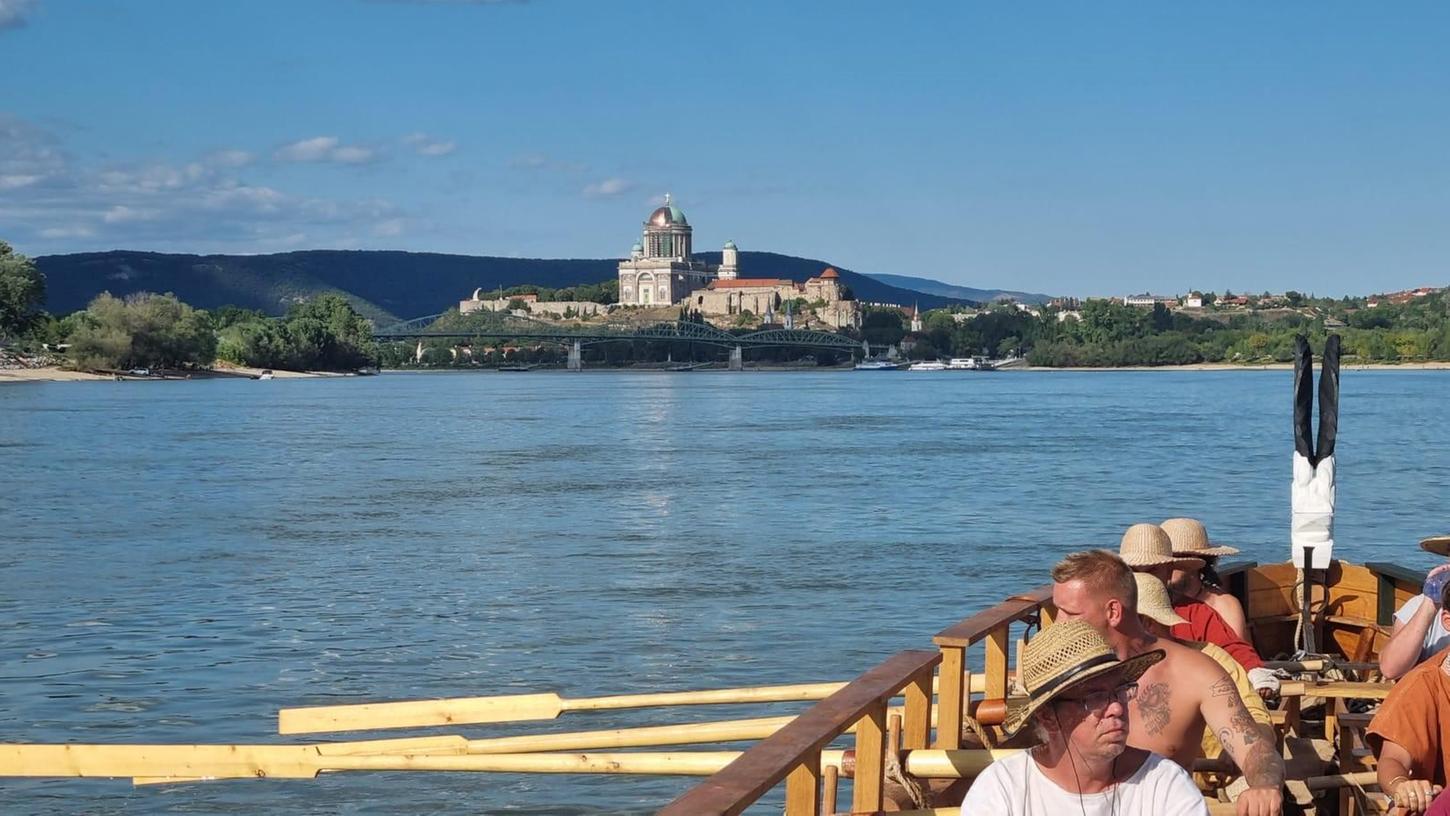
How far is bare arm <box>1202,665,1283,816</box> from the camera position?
5.11 meters

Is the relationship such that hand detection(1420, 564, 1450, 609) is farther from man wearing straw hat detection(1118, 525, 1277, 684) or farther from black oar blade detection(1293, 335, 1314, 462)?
black oar blade detection(1293, 335, 1314, 462)

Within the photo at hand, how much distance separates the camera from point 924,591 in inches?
864

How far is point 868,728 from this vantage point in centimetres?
520

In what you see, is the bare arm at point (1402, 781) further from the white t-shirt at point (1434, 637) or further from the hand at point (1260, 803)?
the white t-shirt at point (1434, 637)

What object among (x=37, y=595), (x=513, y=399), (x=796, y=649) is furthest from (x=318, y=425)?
(x=796, y=649)

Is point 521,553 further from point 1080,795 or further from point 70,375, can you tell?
point 70,375

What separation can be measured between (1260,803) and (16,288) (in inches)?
4730

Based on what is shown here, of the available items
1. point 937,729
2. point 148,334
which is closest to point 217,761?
point 937,729

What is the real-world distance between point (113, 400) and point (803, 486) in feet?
224

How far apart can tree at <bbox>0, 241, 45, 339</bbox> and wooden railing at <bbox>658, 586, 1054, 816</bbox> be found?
387 ft

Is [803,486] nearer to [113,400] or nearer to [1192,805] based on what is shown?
[1192,805]

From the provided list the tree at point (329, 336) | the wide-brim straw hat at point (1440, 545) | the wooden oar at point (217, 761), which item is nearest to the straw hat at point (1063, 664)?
the wooden oar at point (217, 761)

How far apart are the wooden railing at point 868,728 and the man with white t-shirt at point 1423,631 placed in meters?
1.47

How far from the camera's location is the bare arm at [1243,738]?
5.11 metres
